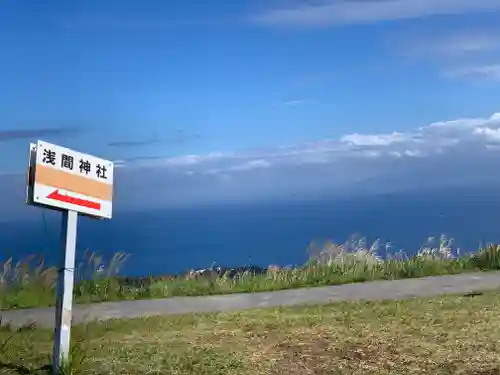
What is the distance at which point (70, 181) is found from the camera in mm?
6062

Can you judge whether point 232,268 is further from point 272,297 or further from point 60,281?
point 60,281

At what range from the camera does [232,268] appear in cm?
1235

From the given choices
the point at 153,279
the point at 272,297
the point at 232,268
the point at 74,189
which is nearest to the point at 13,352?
the point at 74,189

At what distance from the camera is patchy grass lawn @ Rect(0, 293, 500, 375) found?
6090 millimetres

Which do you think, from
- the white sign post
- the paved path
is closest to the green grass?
the paved path

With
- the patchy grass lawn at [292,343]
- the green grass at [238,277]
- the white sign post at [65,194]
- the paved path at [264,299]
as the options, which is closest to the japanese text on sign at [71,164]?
the white sign post at [65,194]

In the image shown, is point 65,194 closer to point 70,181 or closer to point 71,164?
point 70,181

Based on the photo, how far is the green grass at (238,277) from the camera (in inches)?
383

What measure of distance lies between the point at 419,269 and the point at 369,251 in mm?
1353

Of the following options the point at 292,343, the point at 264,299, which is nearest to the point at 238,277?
the point at 264,299

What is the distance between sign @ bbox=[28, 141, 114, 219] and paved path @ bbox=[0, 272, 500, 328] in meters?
1.94

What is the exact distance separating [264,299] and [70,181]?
3.76m

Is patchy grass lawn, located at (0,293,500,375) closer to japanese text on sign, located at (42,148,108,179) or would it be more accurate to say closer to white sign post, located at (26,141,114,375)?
white sign post, located at (26,141,114,375)

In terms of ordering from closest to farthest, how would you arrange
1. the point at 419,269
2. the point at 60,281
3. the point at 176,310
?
1. the point at 60,281
2. the point at 176,310
3. the point at 419,269
